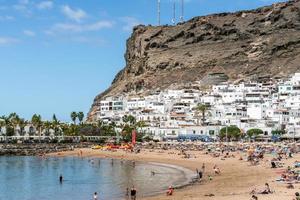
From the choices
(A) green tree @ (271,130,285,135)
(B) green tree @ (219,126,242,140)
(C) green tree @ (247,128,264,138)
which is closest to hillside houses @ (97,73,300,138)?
(A) green tree @ (271,130,285,135)

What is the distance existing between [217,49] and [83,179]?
12060cm

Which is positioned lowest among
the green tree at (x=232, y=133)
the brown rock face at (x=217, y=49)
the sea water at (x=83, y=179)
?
the sea water at (x=83, y=179)

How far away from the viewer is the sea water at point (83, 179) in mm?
42812

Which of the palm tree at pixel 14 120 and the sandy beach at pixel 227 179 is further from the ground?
the palm tree at pixel 14 120

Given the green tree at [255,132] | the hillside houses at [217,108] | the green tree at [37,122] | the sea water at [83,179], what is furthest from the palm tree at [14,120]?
the green tree at [255,132]

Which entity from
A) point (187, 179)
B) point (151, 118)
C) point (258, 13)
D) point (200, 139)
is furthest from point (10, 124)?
point (258, 13)

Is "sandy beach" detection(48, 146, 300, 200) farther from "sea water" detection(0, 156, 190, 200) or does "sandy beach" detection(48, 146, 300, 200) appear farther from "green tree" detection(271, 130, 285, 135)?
"green tree" detection(271, 130, 285, 135)

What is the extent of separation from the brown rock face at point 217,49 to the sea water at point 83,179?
297ft

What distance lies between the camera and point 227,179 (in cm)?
4678

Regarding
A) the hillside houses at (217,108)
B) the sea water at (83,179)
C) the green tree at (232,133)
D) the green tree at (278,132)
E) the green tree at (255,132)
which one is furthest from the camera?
the hillside houses at (217,108)

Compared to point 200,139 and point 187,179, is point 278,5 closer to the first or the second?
point 200,139

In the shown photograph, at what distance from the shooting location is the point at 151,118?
5123 inches

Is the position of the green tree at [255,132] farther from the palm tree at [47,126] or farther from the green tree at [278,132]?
the palm tree at [47,126]

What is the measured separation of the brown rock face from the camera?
516ft
